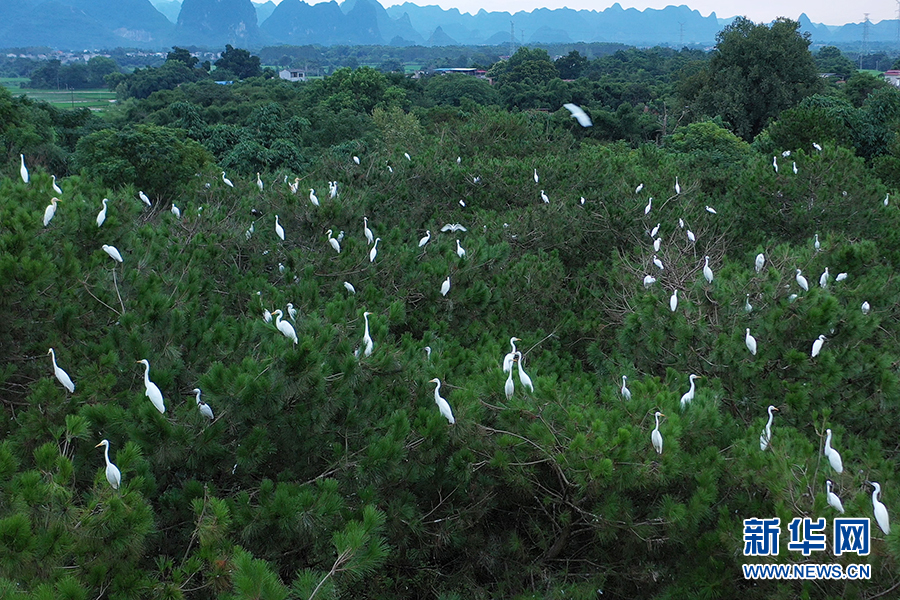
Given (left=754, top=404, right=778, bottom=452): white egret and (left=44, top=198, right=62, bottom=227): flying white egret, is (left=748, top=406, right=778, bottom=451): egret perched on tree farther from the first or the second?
(left=44, top=198, right=62, bottom=227): flying white egret

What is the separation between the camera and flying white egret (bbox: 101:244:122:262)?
4.70 meters

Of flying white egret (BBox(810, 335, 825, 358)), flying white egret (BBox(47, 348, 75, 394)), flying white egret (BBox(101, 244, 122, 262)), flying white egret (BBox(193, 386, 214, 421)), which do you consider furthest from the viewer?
flying white egret (BBox(810, 335, 825, 358))

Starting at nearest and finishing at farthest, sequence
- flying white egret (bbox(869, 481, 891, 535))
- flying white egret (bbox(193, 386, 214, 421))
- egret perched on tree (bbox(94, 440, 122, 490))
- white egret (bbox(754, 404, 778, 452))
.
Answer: egret perched on tree (bbox(94, 440, 122, 490))
flying white egret (bbox(869, 481, 891, 535))
flying white egret (bbox(193, 386, 214, 421))
white egret (bbox(754, 404, 778, 452))

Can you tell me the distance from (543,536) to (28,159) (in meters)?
17.9

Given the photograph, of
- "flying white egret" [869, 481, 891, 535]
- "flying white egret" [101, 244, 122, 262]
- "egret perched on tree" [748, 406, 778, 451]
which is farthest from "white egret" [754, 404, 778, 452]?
"flying white egret" [101, 244, 122, 262]

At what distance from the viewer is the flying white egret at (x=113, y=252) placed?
4.70 meters

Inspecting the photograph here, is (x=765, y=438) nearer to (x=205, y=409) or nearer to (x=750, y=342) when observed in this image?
(x=750, y=342)

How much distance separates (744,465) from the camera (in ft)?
12.4

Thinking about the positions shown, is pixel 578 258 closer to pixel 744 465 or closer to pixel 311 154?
pixel 744 465

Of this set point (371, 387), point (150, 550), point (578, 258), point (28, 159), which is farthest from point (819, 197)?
point (28, 159)

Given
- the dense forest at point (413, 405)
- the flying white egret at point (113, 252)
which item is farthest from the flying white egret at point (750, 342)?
the flying white egret at point (113, 252)

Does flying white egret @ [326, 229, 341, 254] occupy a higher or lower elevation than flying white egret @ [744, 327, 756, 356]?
higher

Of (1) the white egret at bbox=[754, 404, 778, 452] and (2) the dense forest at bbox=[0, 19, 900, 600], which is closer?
(2) the dense forest at bbox=[0, 19, 900, 600]

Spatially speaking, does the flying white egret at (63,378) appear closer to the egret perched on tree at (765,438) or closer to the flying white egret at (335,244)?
the flying white egret at (335,244)
